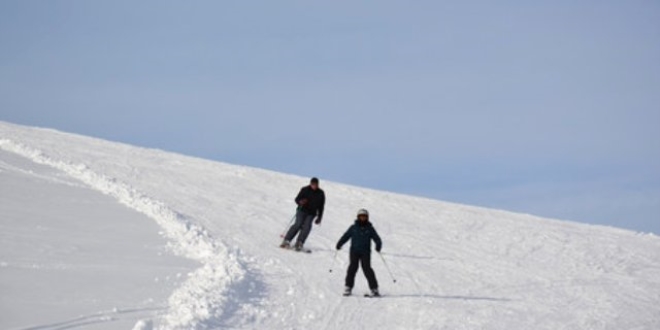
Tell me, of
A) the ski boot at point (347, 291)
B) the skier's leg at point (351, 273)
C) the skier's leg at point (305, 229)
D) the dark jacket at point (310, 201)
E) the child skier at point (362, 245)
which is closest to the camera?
the ski boot at point (347, 291)

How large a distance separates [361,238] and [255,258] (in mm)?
2534

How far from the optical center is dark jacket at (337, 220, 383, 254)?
15.5 metres

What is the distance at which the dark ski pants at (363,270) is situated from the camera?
14.9 meters

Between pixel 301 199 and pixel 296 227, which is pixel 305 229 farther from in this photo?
pixel 301 199

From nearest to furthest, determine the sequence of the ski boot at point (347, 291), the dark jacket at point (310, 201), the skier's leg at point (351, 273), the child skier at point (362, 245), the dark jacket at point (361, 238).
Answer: the ski boot at point (347, 291) → the skier's leg at point (351, 273) → the child skier at point (362, 245) → the dark jacket at point (361, 238) → the dark jacket at point (310, 201)

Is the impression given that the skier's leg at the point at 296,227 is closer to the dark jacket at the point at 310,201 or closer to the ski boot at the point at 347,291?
the dark jacket at the point at 310,201

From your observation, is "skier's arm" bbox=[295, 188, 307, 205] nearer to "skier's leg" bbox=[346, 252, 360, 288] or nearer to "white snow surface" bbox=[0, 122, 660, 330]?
"white snow surface" bbox=[0, 122, 660, 330]

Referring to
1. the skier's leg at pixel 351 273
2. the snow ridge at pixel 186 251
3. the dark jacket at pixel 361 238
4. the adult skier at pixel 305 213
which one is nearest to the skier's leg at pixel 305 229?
the adult skier at pixel 305 213

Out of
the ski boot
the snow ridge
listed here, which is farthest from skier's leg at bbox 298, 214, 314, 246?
the ski boot

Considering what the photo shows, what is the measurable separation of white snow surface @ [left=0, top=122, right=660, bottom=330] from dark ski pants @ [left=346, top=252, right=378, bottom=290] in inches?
13.0

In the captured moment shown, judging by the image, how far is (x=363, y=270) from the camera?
15180mm

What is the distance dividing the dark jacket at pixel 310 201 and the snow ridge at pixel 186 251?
2.28 m

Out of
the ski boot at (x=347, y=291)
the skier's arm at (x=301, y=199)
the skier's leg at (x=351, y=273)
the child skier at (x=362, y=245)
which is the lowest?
the ski boot at (x=347, y=291)

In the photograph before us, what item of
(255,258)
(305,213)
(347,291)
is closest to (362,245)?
(347,291)
